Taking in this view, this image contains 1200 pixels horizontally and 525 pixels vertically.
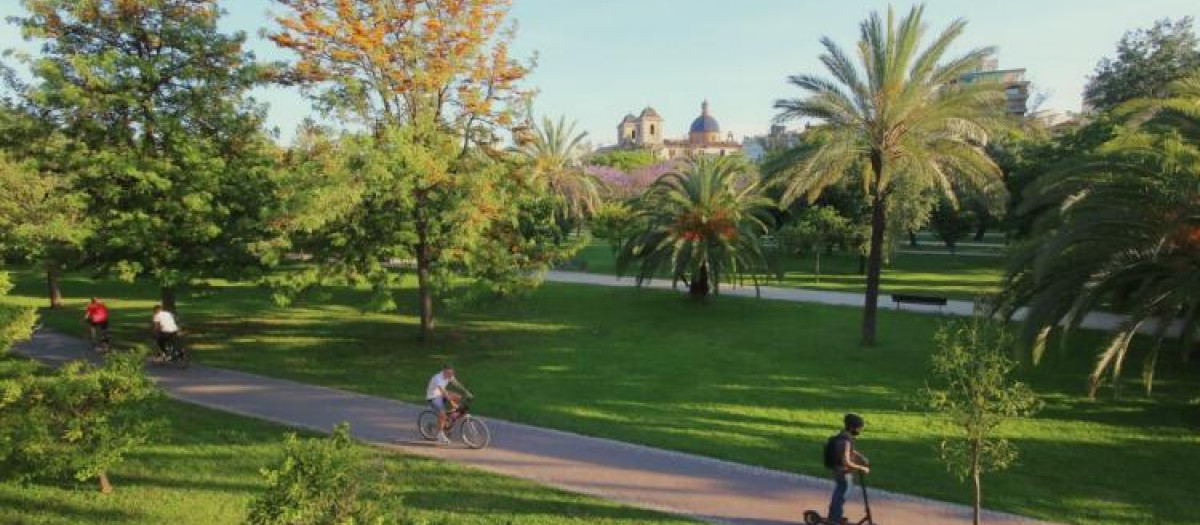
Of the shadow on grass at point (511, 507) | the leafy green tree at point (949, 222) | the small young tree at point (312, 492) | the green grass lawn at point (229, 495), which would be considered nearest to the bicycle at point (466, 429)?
the green grass lawn at point (229, 495)

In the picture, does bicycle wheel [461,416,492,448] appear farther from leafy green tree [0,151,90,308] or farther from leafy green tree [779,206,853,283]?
leafy green tree [779,206,853,283]

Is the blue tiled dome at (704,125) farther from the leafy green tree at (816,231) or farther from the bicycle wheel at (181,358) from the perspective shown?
the bicycle wheel at (181,358)

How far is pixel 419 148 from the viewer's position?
15648 mm

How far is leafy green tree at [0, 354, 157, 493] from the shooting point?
848 cm

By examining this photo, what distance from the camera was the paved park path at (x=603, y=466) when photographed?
881cm

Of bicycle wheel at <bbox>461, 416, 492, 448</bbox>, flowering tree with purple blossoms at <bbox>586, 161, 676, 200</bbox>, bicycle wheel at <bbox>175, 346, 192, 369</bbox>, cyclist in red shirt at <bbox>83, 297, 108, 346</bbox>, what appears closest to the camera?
bicycle wheel at <bbox>461, 416, 492, 448</bbox>

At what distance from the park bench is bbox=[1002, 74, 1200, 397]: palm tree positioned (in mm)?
7236

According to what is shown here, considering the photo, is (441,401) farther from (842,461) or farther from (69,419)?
(842,461)

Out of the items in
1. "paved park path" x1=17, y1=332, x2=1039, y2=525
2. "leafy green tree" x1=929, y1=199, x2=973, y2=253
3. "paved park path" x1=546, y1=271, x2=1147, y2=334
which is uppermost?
"leafy green tree" x1=929, y1=199, x2=973, y2=253

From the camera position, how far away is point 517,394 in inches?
547

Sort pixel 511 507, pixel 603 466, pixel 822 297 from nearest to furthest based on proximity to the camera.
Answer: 1. pixel 511 507
2. pixel 603 466
3. pixel 822 297

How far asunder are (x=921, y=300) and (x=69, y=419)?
68.7 feet

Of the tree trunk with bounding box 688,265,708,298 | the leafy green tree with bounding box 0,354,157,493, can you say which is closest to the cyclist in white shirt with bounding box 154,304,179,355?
the leafy green tree with bounding box 0,354,157,493

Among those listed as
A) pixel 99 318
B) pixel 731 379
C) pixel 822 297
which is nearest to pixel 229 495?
pixel 731 379
